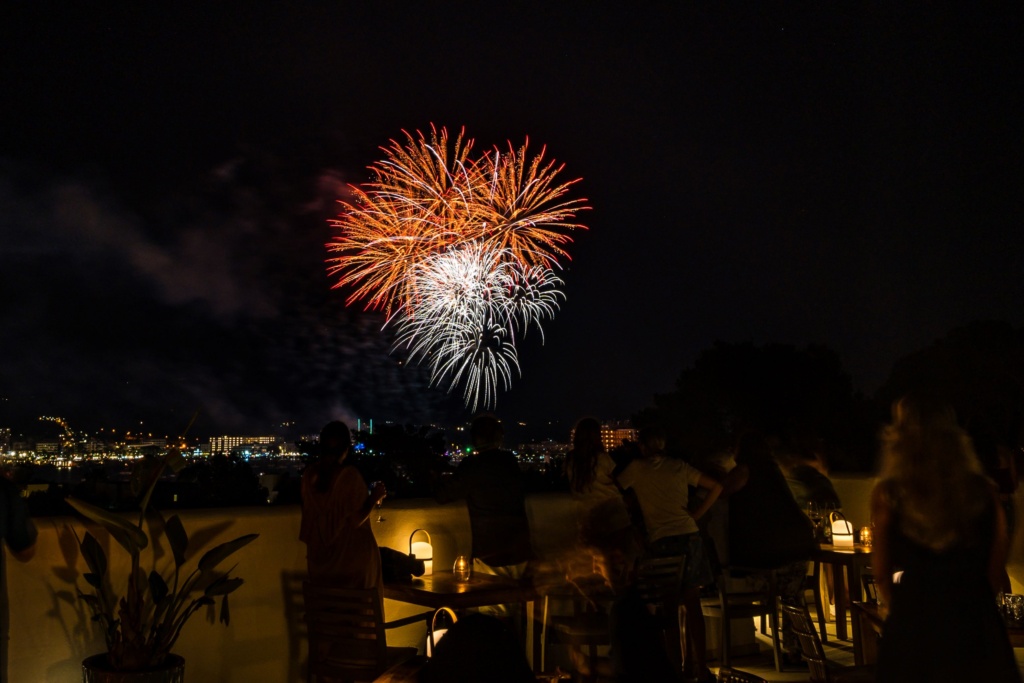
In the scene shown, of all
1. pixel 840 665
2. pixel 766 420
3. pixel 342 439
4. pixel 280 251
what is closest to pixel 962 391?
pixel 766 420

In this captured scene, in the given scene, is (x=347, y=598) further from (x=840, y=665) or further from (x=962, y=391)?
(x=962, y=391)

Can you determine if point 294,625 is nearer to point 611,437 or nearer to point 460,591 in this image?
point 460,591

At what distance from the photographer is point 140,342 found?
5578 centimetres

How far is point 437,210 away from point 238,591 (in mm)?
9049

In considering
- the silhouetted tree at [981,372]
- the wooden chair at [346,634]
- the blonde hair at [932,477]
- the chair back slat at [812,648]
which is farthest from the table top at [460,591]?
the silhouetted tree at [981,372]

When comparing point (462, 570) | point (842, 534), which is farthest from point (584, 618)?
point (842, 534)

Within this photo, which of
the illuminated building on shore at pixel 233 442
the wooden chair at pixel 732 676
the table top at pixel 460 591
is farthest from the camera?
the illuminated building on shore at pixel 233 442

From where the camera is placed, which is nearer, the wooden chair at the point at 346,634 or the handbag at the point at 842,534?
the wooden chair at the point at 346,634

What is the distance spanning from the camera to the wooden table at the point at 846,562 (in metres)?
6.07

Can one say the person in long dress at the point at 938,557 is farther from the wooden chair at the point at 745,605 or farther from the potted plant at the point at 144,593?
the potted plant at the point at 144,593

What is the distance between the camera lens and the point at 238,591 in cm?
502

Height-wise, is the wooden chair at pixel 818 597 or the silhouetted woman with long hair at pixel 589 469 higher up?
the silhouetted woman with long hair at pixel 589 469

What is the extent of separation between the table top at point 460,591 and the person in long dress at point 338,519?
226 mm

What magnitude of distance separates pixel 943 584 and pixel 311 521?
132 inches
